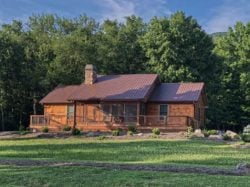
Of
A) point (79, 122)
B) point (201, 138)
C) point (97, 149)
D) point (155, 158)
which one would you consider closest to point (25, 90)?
point (79, 122)

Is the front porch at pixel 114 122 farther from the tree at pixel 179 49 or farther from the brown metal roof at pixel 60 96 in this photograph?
the tree at pixel 179 49

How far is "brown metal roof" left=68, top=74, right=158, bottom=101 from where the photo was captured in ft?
130

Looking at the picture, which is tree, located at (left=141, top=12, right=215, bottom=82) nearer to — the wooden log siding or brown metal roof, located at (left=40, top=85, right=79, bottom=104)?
the wooden log siding

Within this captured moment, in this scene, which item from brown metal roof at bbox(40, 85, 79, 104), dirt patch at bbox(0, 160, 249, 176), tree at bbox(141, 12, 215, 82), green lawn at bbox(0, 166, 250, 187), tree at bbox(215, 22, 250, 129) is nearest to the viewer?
green lawn at bbox(0, 166, 250, 187)

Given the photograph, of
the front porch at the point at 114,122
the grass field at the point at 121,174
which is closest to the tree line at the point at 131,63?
the front porch at the point at 114,122

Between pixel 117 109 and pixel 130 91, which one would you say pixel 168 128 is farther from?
pixel 130 91

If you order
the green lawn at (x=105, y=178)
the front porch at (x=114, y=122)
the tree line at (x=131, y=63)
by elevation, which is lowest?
the green lawn at (x=105, y=178)

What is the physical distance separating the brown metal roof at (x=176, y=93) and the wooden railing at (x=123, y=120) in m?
1.78

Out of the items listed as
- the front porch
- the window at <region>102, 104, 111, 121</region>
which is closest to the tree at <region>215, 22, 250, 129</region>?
the front porch

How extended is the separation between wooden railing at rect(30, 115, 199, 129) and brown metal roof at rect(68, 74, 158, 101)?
165cm

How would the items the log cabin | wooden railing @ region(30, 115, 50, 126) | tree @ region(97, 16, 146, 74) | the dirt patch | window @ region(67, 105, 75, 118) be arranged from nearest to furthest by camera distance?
the dirt patch
the log cabin
wooden railing @ region(30, 115, 50, 126)
window @ region(67, 105, 75, 118)
tree @ region(97, 16, 146, 74)

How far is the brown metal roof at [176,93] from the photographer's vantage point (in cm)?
3936

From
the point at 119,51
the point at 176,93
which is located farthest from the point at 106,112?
the point at 119,51

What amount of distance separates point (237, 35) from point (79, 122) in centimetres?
2718
